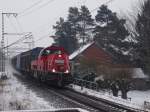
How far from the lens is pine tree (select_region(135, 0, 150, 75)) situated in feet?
195

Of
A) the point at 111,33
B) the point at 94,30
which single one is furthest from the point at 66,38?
the point at 111,33

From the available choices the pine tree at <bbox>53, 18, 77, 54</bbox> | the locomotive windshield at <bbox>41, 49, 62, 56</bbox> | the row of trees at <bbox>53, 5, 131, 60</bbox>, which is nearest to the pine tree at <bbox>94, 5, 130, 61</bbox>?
the row of trees at <bbox>53, 5, 131, 60</bbox>

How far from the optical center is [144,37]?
198 ft

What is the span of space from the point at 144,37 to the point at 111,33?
14643mm

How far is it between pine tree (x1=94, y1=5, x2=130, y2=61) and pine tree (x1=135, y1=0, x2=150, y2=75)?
4063mm

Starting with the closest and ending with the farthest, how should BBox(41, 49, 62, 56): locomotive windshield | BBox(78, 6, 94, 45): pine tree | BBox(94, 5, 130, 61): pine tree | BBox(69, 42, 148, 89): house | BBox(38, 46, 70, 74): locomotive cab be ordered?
BBox(38, 46, 70, 74): locomotive cab
BBox(41, 49, 62, 56): locomotive windshield
BBox(69, 42, 148, 89): house
BBox(94, 5, 130, 61): pine tree
BBox(78, 6, 94, 45): pine tree

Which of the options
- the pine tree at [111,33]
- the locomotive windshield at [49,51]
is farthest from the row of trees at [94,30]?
the locomotive windshield at [49,51]

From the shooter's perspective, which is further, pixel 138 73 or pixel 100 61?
pixel 100 61

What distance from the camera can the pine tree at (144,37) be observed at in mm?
59500

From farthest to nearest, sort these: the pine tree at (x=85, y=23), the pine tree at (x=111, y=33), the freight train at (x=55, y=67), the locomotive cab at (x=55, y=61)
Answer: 1. the pine tree at (x=85, y=23)
2. the pine tree at (x=111, y=33)
3. the locomotive cab at (x=55, y=61)
4. the freight train at (x=55, y=67)

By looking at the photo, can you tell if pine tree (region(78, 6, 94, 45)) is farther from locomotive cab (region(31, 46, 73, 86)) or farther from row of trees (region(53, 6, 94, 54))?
locomotive cab (region(31, 46, 73, 86))

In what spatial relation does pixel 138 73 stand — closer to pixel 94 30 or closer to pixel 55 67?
pixel 94 30

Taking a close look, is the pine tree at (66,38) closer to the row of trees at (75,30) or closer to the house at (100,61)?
the row of trees at (75,30)

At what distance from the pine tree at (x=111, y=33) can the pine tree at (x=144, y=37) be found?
4063 millimetres
